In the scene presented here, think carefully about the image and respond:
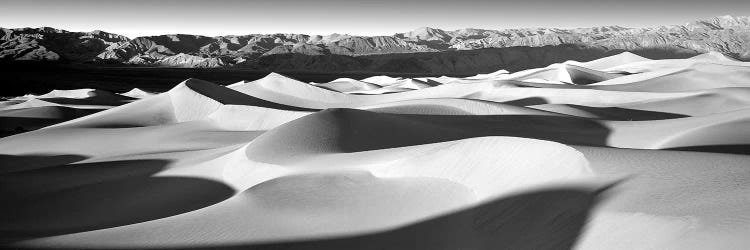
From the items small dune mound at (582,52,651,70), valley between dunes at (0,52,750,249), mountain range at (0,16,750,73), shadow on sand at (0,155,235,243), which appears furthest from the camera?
mountain range at (0,16,750,73)

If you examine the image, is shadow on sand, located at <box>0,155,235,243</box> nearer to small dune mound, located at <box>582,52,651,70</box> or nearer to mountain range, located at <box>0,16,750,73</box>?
small dune mound, located at <box>582,52,651,70</box>

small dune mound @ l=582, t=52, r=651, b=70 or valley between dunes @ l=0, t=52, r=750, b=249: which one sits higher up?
valley between dunes @ l=0, t=52, r=750, b=249

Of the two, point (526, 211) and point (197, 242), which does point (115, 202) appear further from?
point (526, 211)

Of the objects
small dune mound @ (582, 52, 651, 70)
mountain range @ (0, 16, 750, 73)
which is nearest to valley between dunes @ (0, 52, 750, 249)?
small dune mound @ (582, 52, 651, 70)

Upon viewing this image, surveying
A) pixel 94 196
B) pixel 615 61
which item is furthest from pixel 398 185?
pixel 615 61

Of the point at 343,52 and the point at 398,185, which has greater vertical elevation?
the point at 398,185

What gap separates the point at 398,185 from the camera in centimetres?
762

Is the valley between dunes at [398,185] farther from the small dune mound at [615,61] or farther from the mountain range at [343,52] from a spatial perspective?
the mountain range at [343,52]

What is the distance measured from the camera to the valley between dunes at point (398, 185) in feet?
17.0

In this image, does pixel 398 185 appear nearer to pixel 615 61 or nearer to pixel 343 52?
pixel 615 61

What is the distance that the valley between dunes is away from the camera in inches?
204

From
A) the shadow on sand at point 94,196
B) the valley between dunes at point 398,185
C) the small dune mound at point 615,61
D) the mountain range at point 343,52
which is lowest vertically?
the mountain range at point 343,52

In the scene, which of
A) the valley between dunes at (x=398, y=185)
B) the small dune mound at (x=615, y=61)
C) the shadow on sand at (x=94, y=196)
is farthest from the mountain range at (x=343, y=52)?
the shadow on sand at (x=94, y=196)

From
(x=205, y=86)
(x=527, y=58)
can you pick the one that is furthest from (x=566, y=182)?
(x=527, y=58)
